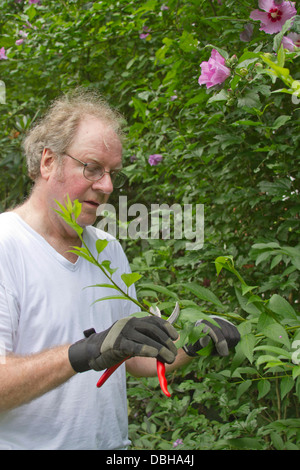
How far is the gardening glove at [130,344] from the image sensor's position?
1206mm

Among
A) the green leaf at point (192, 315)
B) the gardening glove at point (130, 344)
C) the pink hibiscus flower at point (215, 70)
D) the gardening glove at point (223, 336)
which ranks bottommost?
the gardening glove at point (223, 336)

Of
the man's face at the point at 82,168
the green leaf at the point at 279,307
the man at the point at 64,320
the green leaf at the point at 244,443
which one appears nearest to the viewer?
the green leaf at the point at 279,307

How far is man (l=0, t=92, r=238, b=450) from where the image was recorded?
52.9 inches

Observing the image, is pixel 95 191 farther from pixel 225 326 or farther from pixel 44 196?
pixel 225 326

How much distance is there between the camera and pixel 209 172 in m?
2.40

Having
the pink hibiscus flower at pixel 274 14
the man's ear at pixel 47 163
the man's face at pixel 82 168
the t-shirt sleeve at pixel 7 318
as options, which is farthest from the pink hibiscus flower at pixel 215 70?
the t-shirt sleeve at pixel 7 318

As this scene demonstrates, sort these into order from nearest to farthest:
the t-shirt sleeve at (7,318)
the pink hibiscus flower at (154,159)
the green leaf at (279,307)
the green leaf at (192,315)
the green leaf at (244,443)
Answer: the green leaf at (192,315) → the green leaf at (279,307) → the t-shirt sleeve at (7,318) → the green leaf at (244,443) → the pink hibiscus flower at (154,159)

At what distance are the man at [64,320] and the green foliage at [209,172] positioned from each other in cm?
19

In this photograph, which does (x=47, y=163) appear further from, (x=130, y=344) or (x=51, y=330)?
(x=130, y=344)

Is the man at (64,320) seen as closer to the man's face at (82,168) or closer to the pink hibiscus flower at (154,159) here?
the man's face at (82,168)

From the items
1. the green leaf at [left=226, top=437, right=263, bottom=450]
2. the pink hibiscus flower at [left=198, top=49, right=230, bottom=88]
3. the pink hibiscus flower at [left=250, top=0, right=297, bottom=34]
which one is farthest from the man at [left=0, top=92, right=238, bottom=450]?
the pink hibiscus flower at [left=250, top=0, right=297, bottom=34]

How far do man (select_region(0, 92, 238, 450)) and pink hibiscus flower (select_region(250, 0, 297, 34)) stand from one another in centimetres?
63

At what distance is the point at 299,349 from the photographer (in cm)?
106

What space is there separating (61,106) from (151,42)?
1192 millimetres
